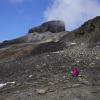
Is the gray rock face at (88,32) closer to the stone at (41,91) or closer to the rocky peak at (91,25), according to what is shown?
the rocky peak at (91,25)

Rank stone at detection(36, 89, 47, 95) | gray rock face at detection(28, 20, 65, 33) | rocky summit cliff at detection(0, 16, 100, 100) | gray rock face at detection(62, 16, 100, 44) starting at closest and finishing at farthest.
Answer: rocky summit cliff at detection(0, 16, 100, 100) → stone at detection(36, 89, 47, 95) → gray rock face at detection(62, 16, 100, 44) → gray rock face at detection(28, 20, 65, 33)

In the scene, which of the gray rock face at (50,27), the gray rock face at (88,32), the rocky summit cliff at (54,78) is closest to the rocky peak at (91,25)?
the gray rock face at (88,32)

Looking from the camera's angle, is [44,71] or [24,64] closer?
[44,71]

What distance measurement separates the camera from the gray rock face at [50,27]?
62.9 meters

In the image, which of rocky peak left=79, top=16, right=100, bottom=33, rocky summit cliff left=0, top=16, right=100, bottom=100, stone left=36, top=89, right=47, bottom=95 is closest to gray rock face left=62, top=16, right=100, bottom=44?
rocky peak left=79, top=16, right=100, bottom=33

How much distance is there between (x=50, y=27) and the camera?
63.4 meters

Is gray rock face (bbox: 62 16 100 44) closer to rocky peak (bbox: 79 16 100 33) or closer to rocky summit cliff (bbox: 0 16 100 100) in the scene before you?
rocky peak (bbox: 79 16 100 33)

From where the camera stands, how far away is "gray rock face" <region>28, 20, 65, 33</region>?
2477 inches

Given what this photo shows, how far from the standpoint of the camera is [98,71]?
17.0m

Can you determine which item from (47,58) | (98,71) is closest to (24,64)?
(47,58)

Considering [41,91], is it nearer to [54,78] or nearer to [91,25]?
[54,78]

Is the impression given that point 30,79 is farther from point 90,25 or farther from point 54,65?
point 90,25

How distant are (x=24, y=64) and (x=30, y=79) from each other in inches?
189

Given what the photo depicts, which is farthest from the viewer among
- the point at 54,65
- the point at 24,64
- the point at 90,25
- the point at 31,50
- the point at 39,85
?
the point at 90,25
